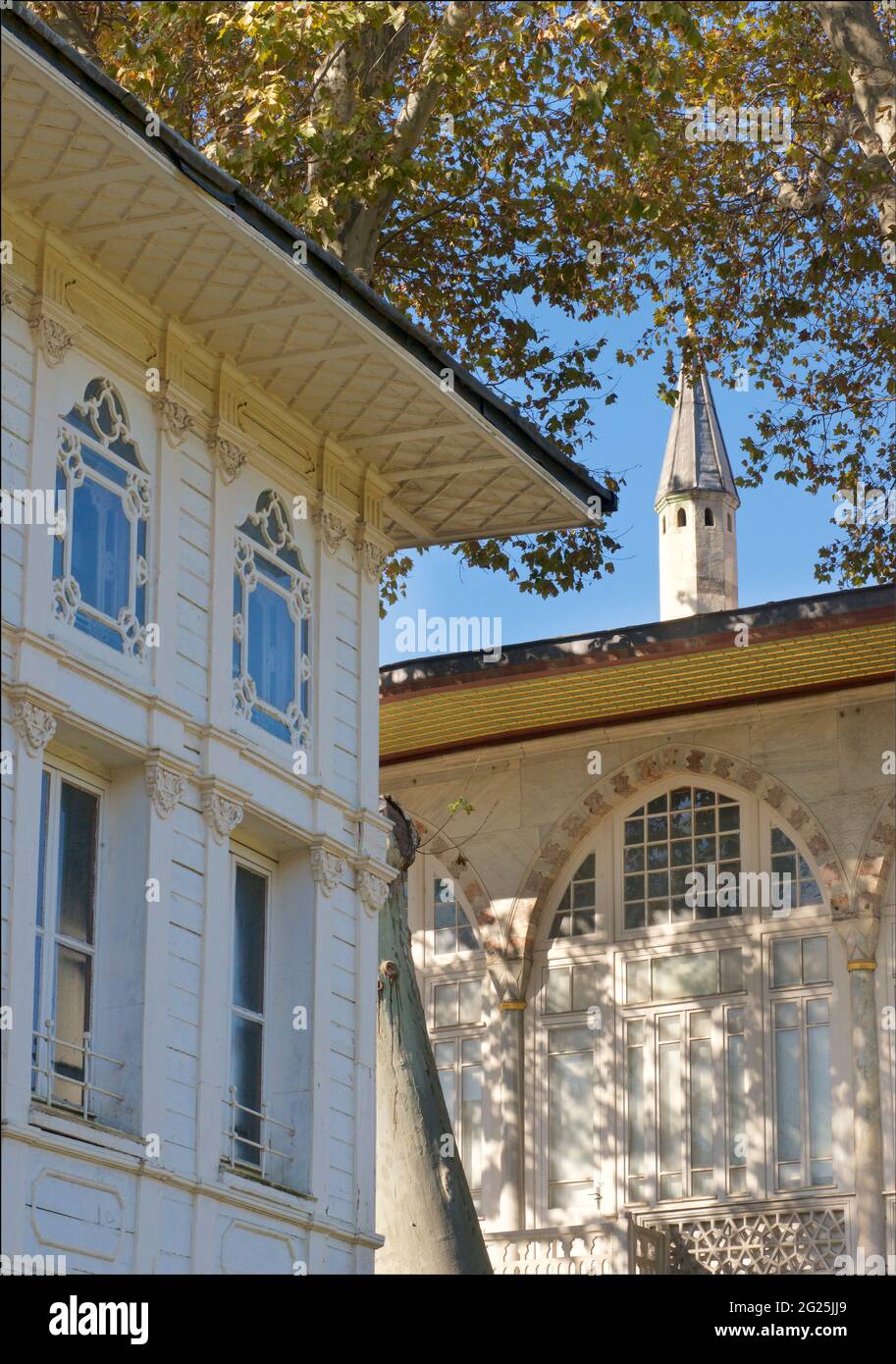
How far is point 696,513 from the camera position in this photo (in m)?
38.5

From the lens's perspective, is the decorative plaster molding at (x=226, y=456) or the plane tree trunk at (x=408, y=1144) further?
the plane tree trunk at (x=408, y=1144)

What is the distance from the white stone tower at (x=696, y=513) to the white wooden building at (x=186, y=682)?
23.8 m

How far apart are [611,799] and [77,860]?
32.2 ft

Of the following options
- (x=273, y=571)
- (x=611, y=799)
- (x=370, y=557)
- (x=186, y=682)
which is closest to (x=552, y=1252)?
(x=611, y=799)

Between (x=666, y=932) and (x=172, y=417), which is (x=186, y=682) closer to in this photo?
(x=172, y=417)

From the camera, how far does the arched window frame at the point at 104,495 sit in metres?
11.3

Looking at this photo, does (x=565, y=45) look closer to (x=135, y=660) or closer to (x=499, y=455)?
(x=499, y=455)

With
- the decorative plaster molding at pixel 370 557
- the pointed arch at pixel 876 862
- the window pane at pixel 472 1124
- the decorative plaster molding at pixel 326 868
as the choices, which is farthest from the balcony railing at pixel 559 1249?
the decorative plaster molding at pixel 370 557

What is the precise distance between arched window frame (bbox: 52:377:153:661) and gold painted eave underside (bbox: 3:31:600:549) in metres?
0.51

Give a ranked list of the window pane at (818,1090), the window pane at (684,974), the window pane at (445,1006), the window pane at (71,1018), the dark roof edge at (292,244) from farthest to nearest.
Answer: the window pane at (445,1006), the window pane at (684,974), the window pane at (818,1090), the window pane at (71,1018), the dark roof edge at (292,244)

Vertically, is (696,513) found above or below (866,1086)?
above

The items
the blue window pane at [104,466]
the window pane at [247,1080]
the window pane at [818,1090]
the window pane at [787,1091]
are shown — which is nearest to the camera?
the blue window pane at [104,466]

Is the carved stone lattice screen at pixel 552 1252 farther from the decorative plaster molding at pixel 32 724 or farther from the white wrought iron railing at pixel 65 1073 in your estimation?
the decorative plaster molding at pixel 32 724

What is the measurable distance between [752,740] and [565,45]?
6.33m
